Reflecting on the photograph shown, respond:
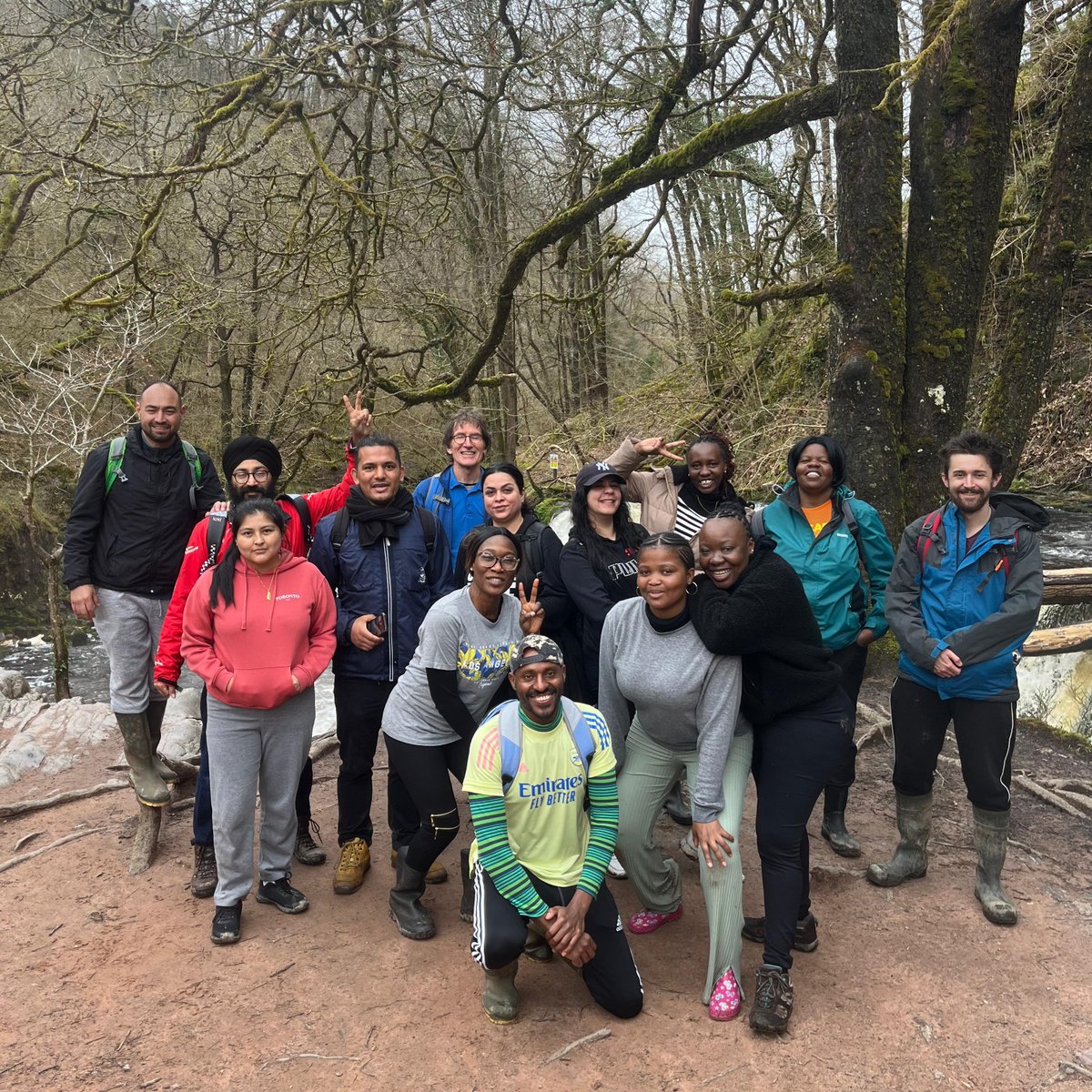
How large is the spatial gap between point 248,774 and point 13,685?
6.68 metres

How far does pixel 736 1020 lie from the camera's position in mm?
3199

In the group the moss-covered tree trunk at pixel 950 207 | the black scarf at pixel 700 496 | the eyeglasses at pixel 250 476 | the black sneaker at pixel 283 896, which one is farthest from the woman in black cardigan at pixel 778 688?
the moss-covered tree trunk at pixel 950 207

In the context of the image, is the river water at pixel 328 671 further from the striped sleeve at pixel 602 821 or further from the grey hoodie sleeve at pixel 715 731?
the grey hoodie sleeve at pixel 715 731

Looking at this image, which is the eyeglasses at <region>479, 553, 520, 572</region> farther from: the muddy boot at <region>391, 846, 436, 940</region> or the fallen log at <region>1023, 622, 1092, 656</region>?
the fallen log at <region>1023, 622, 1092, 656</region>

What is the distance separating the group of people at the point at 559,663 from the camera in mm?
3275

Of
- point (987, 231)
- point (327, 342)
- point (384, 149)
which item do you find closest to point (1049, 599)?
point (987, 231)

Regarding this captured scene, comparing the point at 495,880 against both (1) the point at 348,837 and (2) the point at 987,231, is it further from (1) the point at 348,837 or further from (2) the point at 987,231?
(2) the point at 987,231

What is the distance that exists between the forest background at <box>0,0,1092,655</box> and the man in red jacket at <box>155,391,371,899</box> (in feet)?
12.5

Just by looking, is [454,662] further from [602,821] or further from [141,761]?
[141,761]

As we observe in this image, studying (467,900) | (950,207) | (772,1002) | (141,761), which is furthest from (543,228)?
(772,1002)

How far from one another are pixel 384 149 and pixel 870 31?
444 centimetres

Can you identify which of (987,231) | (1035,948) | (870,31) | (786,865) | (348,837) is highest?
(870,31)

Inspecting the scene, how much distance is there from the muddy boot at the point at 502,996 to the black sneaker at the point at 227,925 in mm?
1204

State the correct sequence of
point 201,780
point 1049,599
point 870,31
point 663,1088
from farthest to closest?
1. point 1049,599
2. point 870,31
3. point 201,780
4. point 663,1088
